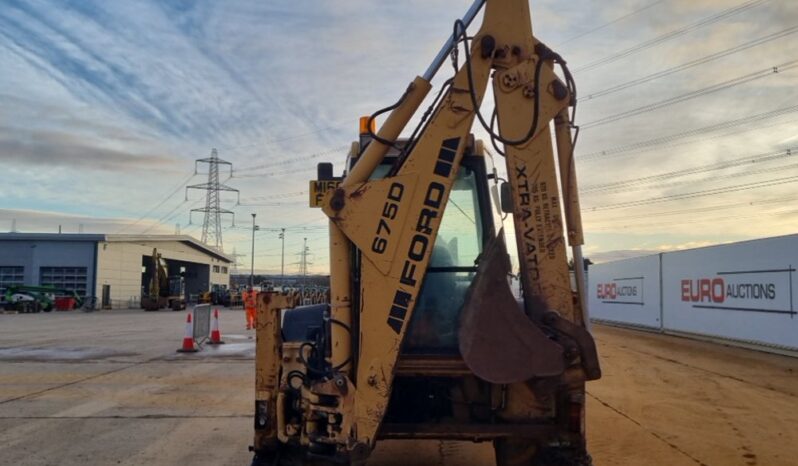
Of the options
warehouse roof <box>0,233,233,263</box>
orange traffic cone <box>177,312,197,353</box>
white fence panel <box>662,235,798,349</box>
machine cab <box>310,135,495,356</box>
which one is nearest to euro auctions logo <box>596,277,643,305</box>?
white fence panel <box>662,235,798,349</box>

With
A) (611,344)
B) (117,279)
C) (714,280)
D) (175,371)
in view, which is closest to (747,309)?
(714,280)

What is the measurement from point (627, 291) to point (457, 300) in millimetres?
23680

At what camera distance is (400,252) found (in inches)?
162

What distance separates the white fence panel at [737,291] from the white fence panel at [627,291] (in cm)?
159

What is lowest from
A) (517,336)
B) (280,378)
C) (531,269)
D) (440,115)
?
(280,378)

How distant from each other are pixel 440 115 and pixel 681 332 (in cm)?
1921

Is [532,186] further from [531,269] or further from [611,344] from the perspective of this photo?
[611,344]

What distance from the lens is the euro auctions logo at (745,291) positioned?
574 inches

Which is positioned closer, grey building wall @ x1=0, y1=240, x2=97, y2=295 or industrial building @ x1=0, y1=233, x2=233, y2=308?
grey building wall @ x1=0, y1=240, x2=97, y2=295

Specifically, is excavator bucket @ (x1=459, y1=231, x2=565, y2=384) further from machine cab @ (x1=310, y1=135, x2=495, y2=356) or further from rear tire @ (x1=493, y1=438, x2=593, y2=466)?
rear tire @ (x1=493, y1=438, x2=593, y2=466)

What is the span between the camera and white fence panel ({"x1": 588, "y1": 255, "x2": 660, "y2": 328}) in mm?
Answer: 23047

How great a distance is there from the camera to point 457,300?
4.55m

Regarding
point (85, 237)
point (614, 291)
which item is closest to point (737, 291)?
point (614, 291)

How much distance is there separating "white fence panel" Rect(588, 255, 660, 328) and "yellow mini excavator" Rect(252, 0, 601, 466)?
65.6 feet
